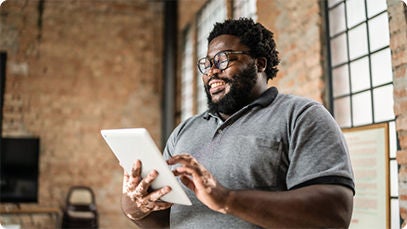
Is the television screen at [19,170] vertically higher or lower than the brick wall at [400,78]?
lower

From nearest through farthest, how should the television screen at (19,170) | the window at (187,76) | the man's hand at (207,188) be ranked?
the man's hand at (207,188), the television screen at (19,170), the window at (187,76)

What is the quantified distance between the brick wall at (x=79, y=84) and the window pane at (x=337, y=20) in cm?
380

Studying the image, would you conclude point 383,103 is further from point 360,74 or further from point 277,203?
point 277,203

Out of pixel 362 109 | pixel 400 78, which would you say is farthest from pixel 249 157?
pixel 362 109

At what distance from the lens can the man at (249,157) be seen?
1061 millimetres

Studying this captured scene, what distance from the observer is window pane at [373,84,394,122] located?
2109 mm

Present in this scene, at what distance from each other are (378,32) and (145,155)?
5.09 ft

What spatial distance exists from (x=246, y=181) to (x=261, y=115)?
0.20 m

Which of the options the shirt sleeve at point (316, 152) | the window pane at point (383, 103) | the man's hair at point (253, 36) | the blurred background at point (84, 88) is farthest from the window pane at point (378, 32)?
the blurred background at point (84, 88)

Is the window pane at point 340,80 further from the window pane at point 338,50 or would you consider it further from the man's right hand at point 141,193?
the man's right hand at point 141,193

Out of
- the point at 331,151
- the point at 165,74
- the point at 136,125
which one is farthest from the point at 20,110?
the point at 331,151

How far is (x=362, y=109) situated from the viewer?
2379mm

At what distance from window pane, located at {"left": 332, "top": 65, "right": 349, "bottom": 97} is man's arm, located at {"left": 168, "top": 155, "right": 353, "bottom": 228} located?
61.3 inches

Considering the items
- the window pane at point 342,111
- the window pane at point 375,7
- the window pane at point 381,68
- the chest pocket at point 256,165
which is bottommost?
the chest pocket at point 256,165
